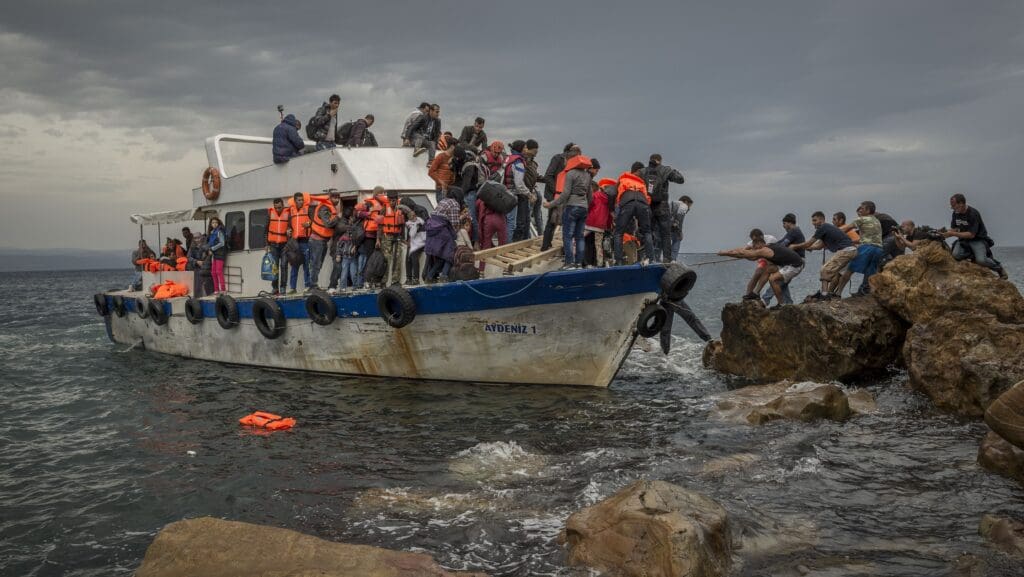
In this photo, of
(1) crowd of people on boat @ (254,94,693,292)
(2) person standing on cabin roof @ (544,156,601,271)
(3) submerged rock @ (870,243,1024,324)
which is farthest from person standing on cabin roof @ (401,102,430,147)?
(3) submerged rock @ (870,243,1024,324)

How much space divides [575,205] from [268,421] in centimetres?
518

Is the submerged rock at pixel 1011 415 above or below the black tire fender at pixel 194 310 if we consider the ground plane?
below

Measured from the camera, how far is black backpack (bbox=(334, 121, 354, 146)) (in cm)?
1416

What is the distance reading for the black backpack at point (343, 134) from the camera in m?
14.2

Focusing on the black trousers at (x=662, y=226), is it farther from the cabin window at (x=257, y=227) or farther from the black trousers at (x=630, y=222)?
the cabin window at (x=257, y=227)

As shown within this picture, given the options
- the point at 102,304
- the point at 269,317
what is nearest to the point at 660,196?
the point at 269,317

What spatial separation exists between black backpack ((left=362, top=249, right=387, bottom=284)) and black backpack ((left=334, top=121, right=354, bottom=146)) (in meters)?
3.41

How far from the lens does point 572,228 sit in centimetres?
1109

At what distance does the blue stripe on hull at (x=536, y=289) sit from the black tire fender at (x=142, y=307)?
852 centimetres

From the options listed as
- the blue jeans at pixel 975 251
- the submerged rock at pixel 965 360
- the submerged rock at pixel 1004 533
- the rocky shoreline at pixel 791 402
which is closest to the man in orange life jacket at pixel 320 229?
the rocky shoreline at pixel 791 402

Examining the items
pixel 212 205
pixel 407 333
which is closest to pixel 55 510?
pixel 407 333

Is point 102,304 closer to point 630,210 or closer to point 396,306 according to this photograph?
point 396,306

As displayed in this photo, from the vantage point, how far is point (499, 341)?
35.4 feet

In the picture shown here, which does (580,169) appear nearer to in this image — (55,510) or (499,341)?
(499,341)
